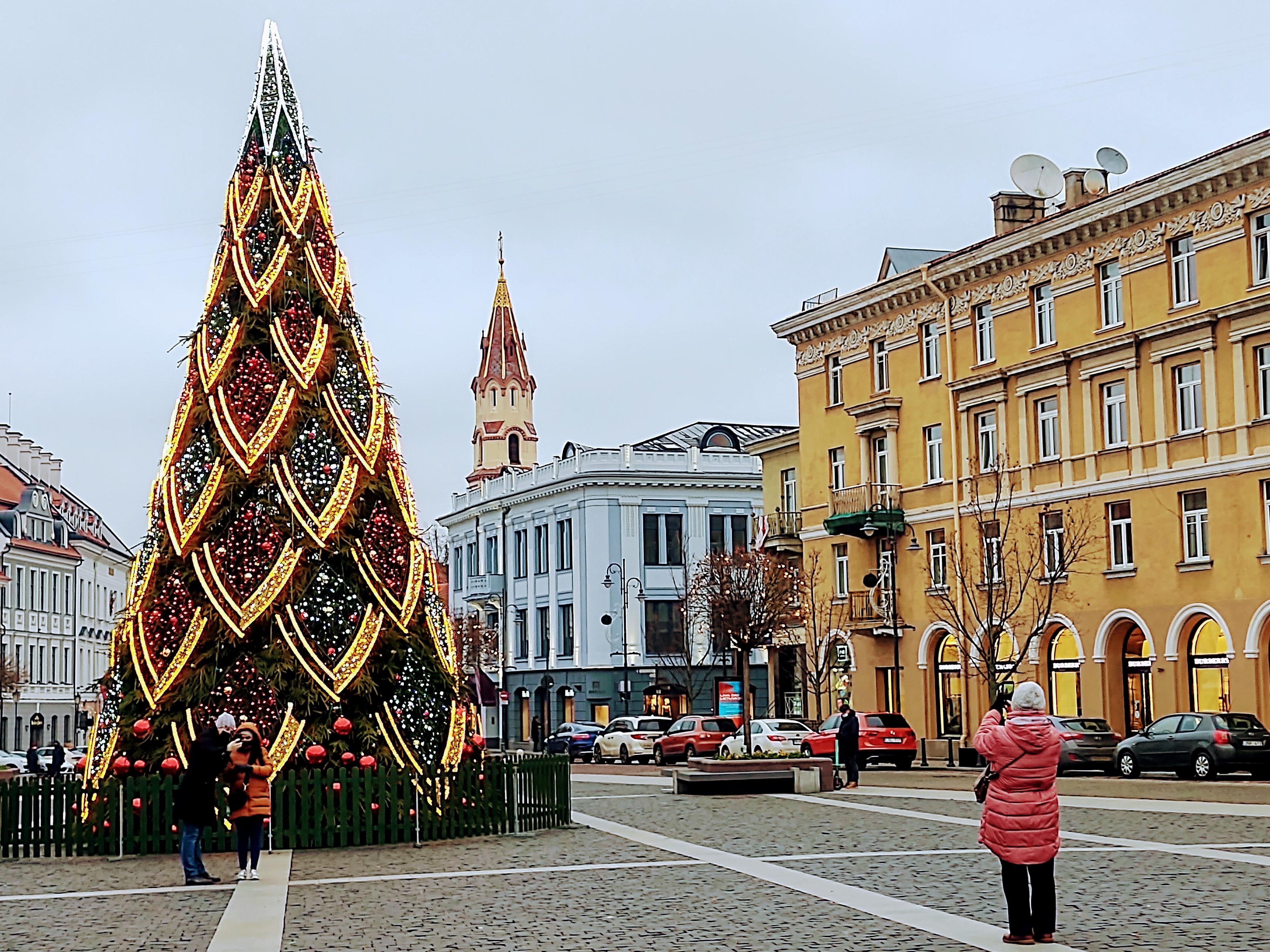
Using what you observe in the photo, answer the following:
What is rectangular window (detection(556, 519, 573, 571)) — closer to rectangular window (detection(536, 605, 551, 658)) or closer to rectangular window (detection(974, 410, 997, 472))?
rectangular window (detection(536, 605, 551, 658))

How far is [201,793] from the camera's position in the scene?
58.2 ft

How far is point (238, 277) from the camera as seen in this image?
22.5m

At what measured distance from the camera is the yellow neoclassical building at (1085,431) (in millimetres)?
41500

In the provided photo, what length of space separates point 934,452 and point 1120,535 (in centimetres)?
843

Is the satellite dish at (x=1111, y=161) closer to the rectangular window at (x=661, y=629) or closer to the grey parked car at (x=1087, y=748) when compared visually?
the grey parked car at (x=1087, y=748)

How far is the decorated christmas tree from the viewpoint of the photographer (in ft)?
69.9

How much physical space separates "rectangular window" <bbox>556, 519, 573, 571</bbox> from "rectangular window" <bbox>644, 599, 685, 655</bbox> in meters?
4.19

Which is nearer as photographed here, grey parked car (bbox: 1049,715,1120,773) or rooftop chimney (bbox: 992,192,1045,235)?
grey parked car (bbox: 1049,715,1120,773)

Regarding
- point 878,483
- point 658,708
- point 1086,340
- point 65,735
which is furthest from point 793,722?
point 65,735

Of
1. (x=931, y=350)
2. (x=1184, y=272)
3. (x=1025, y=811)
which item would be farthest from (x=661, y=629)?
(x=1025, y=811)

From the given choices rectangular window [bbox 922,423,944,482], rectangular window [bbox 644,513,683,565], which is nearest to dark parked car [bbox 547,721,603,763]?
rectangular window [bbox 644,513,683,565]

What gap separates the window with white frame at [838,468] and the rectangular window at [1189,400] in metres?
14.9

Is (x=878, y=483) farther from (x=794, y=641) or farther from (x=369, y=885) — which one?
(x=369, y=885)

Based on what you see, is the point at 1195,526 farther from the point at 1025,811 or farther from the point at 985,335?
the point at 1025,811
